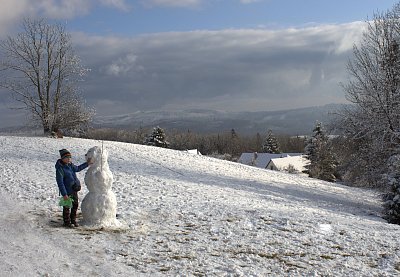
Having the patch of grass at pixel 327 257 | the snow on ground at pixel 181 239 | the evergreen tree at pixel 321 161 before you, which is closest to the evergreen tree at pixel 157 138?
the evergreen tree at pixel 321 161

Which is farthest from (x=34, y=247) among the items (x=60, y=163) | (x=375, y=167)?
(x=375, y=167)

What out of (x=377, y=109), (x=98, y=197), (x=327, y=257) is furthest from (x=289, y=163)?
(x=98, y=197)

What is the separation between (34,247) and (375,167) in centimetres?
2064

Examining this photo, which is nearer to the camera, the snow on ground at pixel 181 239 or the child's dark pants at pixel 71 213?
the snow on ground at pixel 181 239

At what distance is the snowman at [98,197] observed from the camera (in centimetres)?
974

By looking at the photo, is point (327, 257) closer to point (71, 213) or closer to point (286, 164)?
point (71, 213)

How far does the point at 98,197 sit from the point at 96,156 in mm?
947

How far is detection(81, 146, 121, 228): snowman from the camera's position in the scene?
9742mm

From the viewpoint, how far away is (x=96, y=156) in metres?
9.90

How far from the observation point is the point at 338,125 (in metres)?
25.7

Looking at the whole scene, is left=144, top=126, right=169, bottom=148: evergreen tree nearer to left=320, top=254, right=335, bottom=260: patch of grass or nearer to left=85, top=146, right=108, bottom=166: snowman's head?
left=85, top=146, right=108, bottom=166: snowman's head

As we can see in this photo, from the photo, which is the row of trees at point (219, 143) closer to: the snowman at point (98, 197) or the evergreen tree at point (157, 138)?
the evergreen tree at point (157, 138)

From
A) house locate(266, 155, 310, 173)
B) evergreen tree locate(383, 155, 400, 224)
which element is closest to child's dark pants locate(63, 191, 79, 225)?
evergreen tree locate(383, 155, 400, 224)

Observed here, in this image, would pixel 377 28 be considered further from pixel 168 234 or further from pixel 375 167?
pixel 168 234
